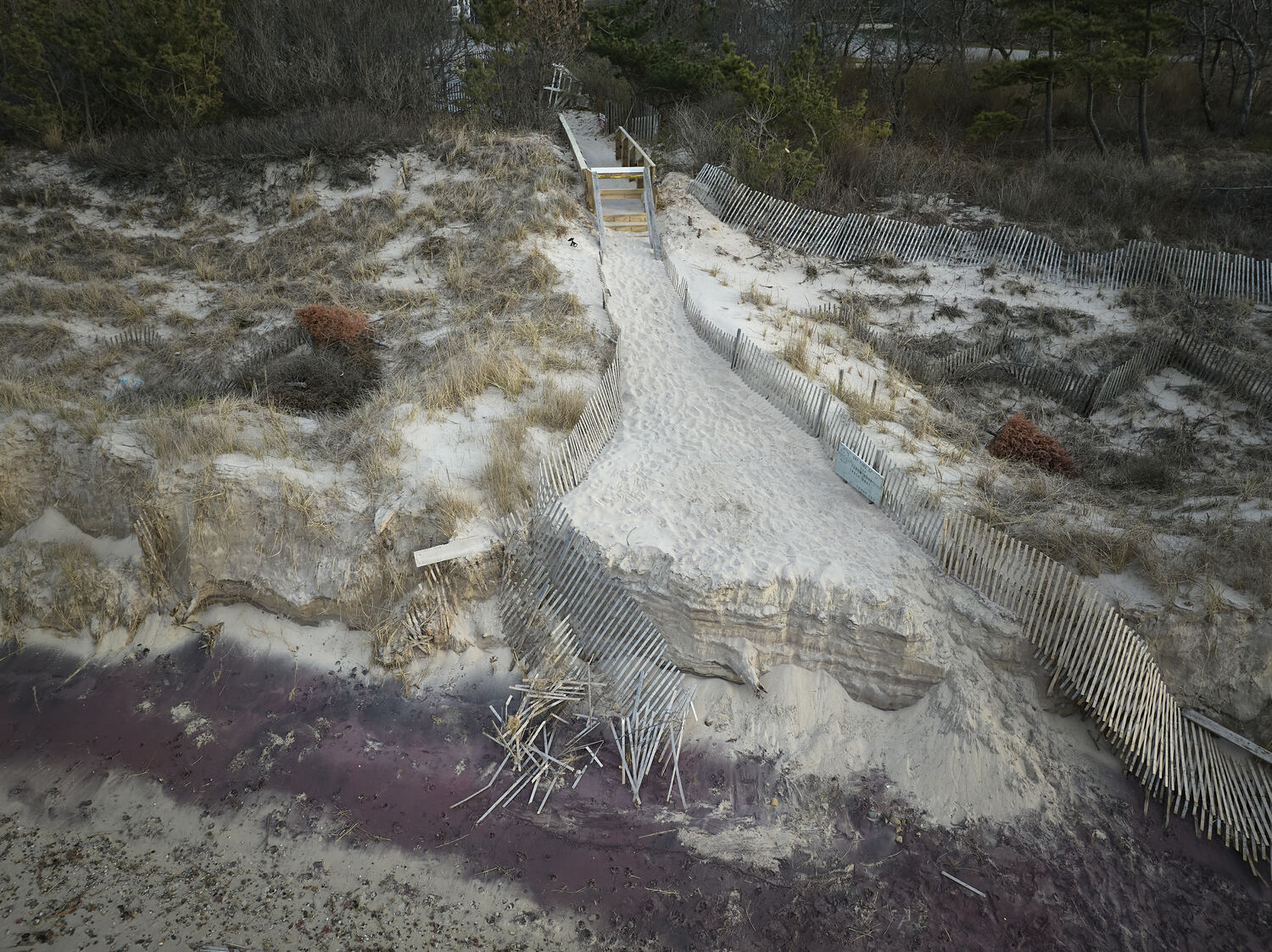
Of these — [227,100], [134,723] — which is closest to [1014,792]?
[134,723]

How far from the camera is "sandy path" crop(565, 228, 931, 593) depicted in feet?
25.7

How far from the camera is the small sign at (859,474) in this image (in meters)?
8.46

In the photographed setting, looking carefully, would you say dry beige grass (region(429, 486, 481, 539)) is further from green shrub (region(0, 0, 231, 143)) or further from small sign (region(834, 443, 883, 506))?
green shrub (region(0, 0, 231, 143))

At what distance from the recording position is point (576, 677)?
7.78m

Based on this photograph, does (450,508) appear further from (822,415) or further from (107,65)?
(107,65)

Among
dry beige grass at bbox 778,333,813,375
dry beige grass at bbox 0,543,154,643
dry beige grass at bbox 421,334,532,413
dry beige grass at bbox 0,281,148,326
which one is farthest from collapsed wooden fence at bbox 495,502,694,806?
dry beige grass at bbox 0,281,148,326

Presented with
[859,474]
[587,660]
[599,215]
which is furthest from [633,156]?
[587,660]

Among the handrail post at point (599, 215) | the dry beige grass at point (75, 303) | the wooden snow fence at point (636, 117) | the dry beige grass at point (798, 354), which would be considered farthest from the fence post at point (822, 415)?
the wooden snow fence at point (636, 117)

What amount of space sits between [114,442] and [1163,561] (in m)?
11.7

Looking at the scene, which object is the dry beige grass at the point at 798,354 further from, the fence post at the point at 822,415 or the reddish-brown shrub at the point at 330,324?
the reddish-brown shrub at the point at 330,324

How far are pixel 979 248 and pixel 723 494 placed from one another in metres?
10.1

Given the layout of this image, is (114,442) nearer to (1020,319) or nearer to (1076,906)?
(1076,906)

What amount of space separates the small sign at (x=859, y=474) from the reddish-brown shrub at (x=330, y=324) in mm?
8056

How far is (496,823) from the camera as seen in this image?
687cm
